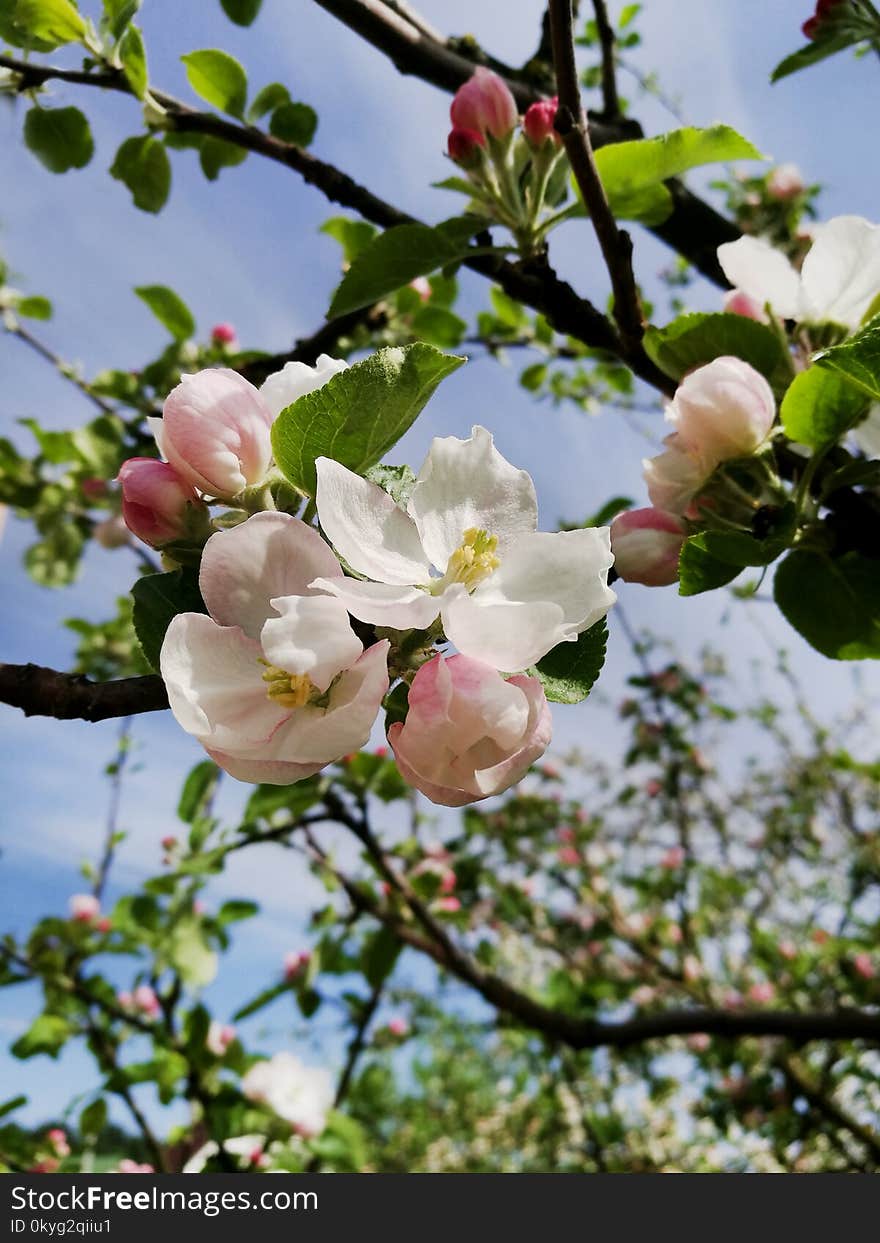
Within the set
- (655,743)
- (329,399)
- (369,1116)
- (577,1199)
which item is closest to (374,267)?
(329,399)

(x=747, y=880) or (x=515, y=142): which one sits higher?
(x=747, y=880)

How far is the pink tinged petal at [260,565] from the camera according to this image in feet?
1.54

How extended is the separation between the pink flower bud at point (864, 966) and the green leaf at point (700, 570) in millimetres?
2591

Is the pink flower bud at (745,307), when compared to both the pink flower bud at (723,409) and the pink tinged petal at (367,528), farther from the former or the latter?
the pink tinged petal at (367,528)

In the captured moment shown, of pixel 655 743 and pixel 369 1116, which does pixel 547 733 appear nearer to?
pixel 655 743

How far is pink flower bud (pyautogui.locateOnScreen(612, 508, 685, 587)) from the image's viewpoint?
0.79 meters

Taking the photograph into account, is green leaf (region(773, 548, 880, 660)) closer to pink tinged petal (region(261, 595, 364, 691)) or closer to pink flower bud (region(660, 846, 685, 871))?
pink tinged petal (region(261, 595, 364, 691))

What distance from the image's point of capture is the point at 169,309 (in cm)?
161

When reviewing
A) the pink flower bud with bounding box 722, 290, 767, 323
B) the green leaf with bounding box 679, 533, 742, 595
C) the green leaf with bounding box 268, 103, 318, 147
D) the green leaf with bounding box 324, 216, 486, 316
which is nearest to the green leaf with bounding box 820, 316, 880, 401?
the green leaf with bounding box 679, 533, 742, 595

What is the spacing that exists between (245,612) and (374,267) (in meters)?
0.54

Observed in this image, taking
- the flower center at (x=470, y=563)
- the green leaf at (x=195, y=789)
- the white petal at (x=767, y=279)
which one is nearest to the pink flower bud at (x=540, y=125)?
the white petal at (x=767, y=279)

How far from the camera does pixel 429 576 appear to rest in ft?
1.73

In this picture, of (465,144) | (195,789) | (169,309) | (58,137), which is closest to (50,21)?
(58,137)

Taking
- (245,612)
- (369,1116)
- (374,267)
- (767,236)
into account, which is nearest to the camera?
(245,612)
